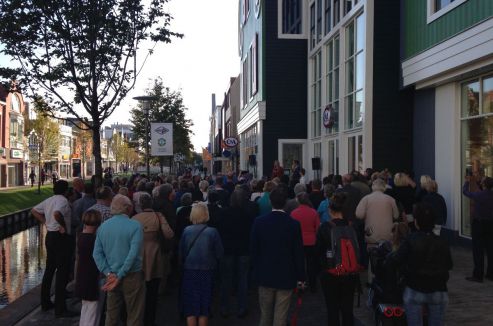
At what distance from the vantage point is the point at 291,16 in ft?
83.9

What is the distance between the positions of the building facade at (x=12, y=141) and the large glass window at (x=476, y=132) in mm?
43708

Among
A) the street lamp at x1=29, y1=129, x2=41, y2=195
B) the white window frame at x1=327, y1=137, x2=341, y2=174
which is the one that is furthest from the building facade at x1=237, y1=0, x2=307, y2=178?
the street lamp at x1=29, y1=129, x2=41, y2=195

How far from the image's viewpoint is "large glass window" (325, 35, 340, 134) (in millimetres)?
19281

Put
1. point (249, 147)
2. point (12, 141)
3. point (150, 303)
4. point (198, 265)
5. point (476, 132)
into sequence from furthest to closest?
point (12, 141), point (249, 147), point (476, 132), point (150, 303), point (198, 265)

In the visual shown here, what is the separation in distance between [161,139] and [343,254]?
49.8 ft

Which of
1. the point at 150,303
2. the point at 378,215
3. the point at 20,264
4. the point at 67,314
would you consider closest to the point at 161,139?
the point at 20,264

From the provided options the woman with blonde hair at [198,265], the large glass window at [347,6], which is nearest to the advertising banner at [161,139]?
the large glass window at [347,6]

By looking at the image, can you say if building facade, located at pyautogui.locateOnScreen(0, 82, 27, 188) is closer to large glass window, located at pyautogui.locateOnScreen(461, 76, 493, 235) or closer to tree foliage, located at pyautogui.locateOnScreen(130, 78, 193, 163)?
tree foliage, located at pyautogui.locateOnScreen(130, 78, 193, 163)

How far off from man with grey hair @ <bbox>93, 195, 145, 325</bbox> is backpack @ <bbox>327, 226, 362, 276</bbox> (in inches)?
80.5

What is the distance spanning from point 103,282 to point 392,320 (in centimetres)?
322

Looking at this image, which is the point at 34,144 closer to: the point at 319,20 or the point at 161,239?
the point at 319,20

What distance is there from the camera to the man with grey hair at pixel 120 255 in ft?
18.1

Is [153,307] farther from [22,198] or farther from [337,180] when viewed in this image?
[22,198]

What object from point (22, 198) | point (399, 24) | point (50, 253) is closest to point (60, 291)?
point (50, 253)
